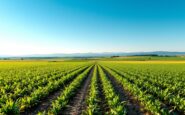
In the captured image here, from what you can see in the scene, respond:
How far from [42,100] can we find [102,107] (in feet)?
14.3

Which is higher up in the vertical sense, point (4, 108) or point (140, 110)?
point (4, 108)

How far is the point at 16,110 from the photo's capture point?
887 centimetres

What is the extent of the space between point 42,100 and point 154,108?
7.34 m

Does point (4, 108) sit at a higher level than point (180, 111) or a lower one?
higher

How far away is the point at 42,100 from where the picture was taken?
41.4 feet

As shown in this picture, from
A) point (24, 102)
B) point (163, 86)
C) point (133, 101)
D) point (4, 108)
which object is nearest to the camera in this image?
A: point (4, 108)

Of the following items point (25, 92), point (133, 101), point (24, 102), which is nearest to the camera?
point (24, 102)

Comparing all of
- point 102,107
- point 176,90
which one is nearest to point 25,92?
point 102,107

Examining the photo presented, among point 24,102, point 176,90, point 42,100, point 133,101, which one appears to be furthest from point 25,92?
point 176,90

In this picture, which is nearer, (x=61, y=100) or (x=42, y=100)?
(x=61, y=100)

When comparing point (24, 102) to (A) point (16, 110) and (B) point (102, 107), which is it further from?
(B) point (102, 107)

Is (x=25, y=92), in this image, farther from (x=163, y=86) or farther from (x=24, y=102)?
(x=163, y=86)

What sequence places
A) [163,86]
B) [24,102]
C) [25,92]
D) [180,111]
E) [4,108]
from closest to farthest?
[4,108], [180,111], [24,102], [25,92], [163,86]

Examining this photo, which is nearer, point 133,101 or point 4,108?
point 4,108
